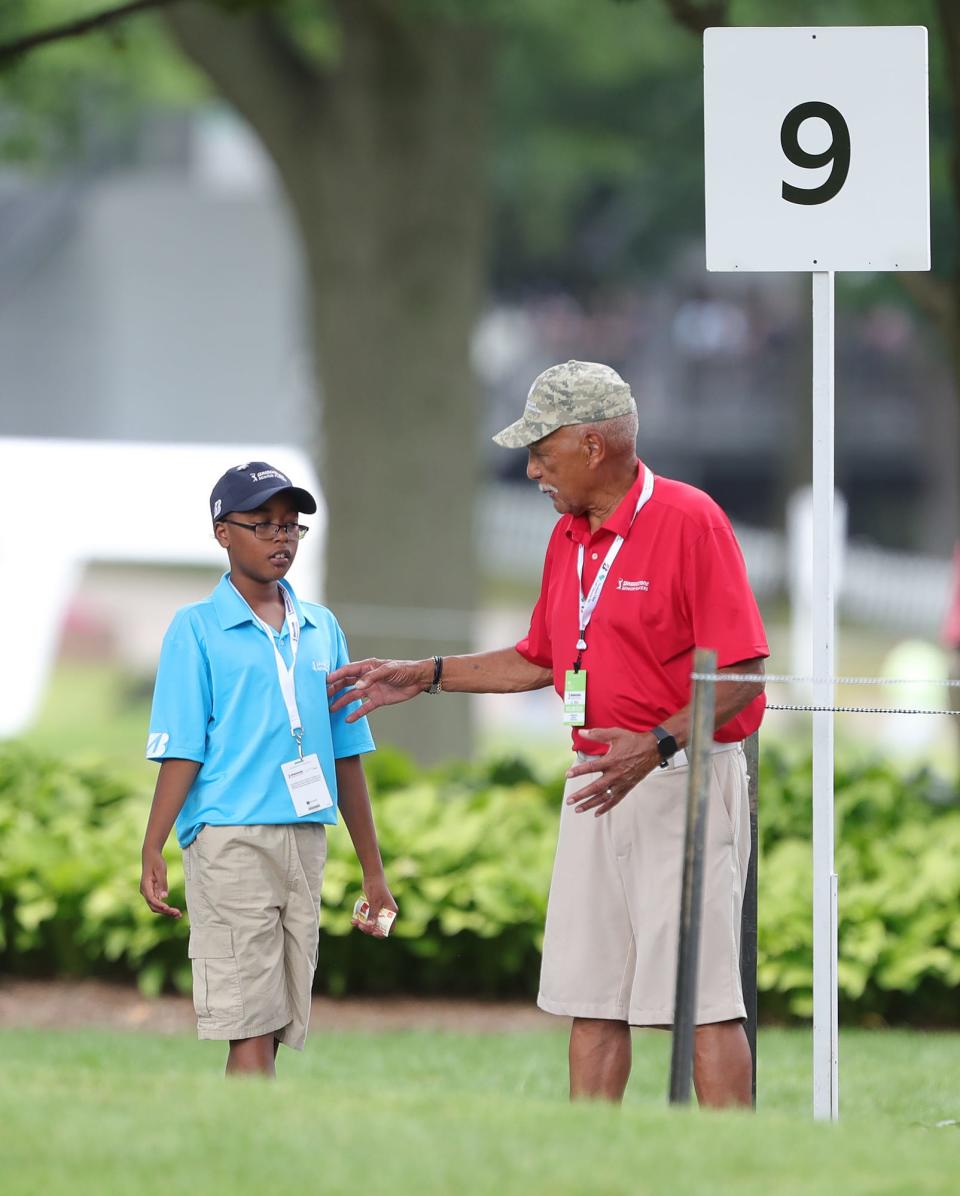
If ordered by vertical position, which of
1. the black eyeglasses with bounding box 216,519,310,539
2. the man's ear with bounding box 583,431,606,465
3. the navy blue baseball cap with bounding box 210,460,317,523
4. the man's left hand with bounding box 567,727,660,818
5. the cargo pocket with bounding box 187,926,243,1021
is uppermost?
the man's ear with bounding box 583,431,606,465

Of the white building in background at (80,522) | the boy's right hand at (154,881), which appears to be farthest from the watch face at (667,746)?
the white building in background at (80,522)

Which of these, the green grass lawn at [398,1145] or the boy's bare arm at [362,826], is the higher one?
the boy's bare arm at [362,826]

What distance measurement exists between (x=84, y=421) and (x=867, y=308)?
13.5m

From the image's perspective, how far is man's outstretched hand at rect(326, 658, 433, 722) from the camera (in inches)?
204

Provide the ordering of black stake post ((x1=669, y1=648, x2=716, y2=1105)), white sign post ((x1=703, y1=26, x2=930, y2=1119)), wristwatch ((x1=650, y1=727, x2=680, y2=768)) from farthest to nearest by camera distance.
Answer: white sign post ((x1=703, y1=26, x2=930, y2=1119)) → wristwatch ((x1=650, y1=727, x2=680, y2=768)) → black stake post ((x1=669, y1=648, x2=716, y2=1105))

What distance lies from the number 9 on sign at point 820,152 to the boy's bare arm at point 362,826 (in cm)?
188

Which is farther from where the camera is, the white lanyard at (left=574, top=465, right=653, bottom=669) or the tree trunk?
the tree trunk

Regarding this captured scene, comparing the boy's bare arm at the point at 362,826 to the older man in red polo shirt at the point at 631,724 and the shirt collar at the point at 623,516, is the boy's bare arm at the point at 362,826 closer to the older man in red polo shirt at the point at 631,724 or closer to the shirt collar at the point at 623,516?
the older man in red polo shirt at the point at 631,724

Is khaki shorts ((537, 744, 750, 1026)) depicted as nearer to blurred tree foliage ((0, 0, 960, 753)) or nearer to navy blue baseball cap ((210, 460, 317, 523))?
navy blue baseball cap ((210, 460, 317, 523))

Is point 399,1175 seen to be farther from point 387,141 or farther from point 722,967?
point 387,141

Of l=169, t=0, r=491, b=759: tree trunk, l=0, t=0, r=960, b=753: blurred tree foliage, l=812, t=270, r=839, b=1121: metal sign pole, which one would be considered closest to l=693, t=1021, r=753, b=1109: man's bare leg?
l=812, t=270, r=839, b=1121: metal sign pole

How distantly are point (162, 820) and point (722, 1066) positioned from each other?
58.5 inches

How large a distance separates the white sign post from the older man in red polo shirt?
1.56 feet

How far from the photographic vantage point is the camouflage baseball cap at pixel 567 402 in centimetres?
488
